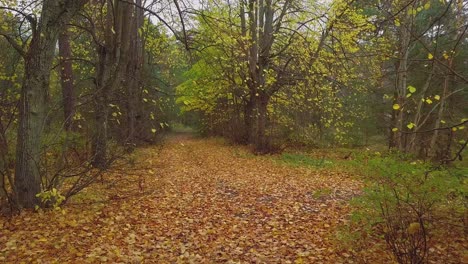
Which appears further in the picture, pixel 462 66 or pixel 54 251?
pixel 462 66

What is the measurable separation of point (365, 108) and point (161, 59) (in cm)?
1245

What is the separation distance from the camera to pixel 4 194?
5.57m

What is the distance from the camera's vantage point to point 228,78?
18250 mm

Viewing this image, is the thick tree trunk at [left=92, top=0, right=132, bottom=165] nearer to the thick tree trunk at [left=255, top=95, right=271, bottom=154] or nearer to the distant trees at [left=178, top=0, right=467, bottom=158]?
the distant trees at [left=178, top=0, right=467, bottom=158]

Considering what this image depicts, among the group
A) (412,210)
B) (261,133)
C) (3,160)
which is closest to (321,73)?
(261,133)

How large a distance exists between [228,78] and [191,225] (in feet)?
43.4

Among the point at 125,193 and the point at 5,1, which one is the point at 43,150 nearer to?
the point at 125,193

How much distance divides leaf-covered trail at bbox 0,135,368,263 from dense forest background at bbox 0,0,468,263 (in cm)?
60

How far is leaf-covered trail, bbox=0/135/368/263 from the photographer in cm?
459

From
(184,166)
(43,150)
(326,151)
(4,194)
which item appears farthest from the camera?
(326,151)

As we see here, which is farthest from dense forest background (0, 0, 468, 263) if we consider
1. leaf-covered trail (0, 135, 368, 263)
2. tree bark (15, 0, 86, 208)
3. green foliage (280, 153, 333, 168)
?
green foliage (280, 153, 333, 168)

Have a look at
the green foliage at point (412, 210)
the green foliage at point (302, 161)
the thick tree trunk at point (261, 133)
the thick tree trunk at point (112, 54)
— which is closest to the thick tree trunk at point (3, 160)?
the thick tree trunk at point (112, 54)

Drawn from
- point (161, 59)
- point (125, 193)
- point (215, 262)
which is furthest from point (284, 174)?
point (161, 59)

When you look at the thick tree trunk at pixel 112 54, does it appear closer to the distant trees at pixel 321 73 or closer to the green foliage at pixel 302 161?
the distant trees at pixel 321 73
